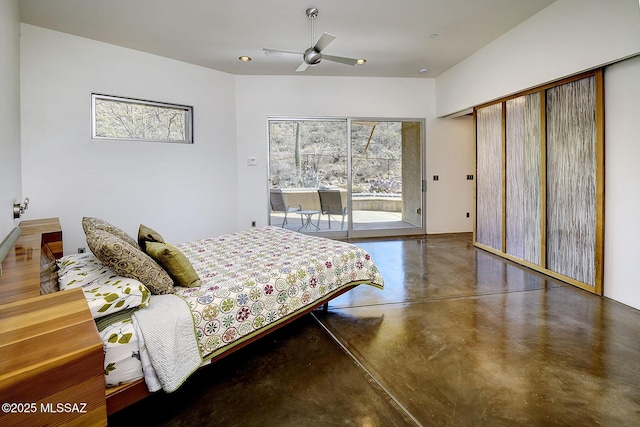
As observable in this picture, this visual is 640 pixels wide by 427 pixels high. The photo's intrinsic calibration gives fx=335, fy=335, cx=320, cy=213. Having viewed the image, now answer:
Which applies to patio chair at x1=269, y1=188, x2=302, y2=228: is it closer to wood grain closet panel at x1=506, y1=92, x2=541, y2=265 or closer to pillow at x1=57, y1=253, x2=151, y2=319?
wood grain closet panel at x1=506, y1=92, x2=541, y2=265

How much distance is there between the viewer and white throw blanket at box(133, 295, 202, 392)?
5.22 ft

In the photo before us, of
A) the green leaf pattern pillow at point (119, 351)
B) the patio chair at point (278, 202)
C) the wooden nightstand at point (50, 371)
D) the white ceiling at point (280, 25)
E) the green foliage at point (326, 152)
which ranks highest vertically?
the white ceiling at point (280, 25)

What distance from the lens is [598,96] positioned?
3211 millimetres

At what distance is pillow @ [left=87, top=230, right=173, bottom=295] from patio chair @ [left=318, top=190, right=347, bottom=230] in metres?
4.38

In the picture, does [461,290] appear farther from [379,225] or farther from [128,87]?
[128,87]

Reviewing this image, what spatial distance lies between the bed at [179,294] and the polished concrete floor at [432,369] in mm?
235

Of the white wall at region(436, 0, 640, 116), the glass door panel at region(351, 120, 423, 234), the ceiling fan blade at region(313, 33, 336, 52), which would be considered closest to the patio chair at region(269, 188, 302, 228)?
the glass door panel at region(351, 120, 423, 234)

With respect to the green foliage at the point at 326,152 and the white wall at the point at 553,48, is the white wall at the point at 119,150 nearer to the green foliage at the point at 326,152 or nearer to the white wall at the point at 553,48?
the green foliage at the point at 326,152

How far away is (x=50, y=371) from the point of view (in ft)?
2.84

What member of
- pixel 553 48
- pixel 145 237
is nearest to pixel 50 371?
pixel 145 237

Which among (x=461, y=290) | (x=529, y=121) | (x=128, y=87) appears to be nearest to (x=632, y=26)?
(x=529, y=121)

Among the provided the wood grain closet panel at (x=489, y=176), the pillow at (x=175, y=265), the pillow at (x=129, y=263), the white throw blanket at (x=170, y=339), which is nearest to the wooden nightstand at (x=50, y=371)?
the white throw blanket at (x=170, y=339)

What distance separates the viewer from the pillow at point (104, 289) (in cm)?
157

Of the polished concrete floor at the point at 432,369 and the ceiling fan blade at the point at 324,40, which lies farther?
the ceiling fan blade at the point at 324,40
